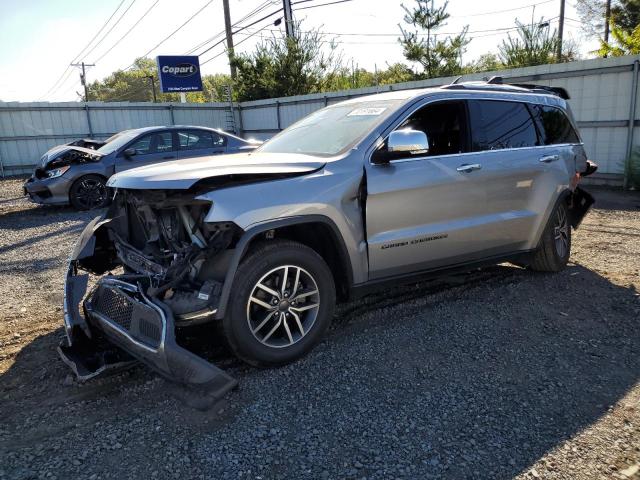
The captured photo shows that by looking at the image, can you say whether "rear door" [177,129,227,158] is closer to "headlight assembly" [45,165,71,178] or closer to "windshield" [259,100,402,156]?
"headlight assembly" [45,165,71,178]

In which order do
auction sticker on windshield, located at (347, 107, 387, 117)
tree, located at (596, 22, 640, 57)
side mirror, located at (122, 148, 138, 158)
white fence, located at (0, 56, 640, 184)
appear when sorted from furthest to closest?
tree, located at (596, 22, 640, 57), white fence, located at (0, 56, 640, 184), side mirror, located at (122, 148, 138, 158), auction sticker on windshield, located at (347, 107, 387, 117)

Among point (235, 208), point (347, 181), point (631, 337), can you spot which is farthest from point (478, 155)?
point (235, 208)

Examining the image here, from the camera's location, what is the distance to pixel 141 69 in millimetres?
87875

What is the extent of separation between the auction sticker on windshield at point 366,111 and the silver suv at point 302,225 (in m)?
0.02

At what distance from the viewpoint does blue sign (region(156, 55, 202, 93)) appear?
76.7ft

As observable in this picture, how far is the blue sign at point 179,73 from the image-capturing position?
23391mm

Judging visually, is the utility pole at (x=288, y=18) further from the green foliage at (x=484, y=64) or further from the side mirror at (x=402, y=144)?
the side mirror at (x=402, y=144)

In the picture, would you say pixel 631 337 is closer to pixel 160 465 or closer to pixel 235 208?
pixel 235 208

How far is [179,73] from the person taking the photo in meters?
23.9

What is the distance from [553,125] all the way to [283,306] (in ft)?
12.1

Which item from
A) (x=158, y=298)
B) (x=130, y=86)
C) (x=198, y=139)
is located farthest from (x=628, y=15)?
(x=130, y=86)

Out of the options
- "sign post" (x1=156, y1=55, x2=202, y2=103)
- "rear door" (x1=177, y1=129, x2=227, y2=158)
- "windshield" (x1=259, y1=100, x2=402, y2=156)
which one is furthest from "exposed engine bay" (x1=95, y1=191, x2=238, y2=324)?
"sign post" (x1=156, y1=55, x2=202, y2=103)

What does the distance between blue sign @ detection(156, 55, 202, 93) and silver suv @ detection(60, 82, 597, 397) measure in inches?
818

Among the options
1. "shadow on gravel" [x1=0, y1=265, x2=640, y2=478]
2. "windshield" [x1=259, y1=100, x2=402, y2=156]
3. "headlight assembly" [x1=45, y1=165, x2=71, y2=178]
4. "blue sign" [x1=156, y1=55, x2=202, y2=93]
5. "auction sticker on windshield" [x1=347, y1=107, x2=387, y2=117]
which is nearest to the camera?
"shadow on gravel" [x1=0, y1=265, x2=640, y2=478]
